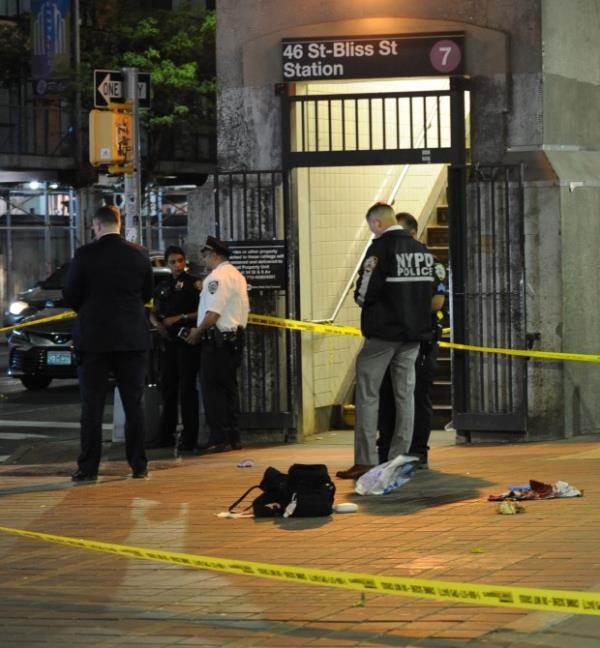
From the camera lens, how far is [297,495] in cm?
920

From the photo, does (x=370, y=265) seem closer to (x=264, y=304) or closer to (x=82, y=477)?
(x=82, y=477)

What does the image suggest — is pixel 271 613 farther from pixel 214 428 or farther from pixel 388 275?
pixel 214 428

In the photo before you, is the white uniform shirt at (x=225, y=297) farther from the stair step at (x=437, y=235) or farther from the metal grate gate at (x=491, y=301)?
the stair step at (x=437, y=235)

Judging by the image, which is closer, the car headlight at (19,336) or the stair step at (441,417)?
the stair step at (441,417)

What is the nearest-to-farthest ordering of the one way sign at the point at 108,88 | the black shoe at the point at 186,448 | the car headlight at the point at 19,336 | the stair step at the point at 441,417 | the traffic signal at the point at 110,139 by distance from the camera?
the black shoe at the point at 186,448 < the traffic signal at the point at 110,139 < the one way sign at the point at 108,88 < the stair step at the point at 441,417 < the car headlight at the point at 19,336

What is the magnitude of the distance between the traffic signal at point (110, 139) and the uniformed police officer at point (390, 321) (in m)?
4.59

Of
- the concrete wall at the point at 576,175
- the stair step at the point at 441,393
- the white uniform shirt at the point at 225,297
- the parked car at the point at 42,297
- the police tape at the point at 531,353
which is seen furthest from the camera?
the parked car at the point at 42,297

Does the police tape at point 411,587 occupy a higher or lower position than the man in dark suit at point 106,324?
lower

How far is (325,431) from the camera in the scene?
14930mm

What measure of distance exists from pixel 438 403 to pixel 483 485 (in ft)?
18.7

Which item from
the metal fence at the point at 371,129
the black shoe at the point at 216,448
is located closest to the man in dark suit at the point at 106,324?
the black shoe at the point at 216,448

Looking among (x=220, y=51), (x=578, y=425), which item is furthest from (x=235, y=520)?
(x=220, y=51)

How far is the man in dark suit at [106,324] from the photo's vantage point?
11.1 m

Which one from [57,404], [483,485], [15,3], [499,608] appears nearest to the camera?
[499,608]
